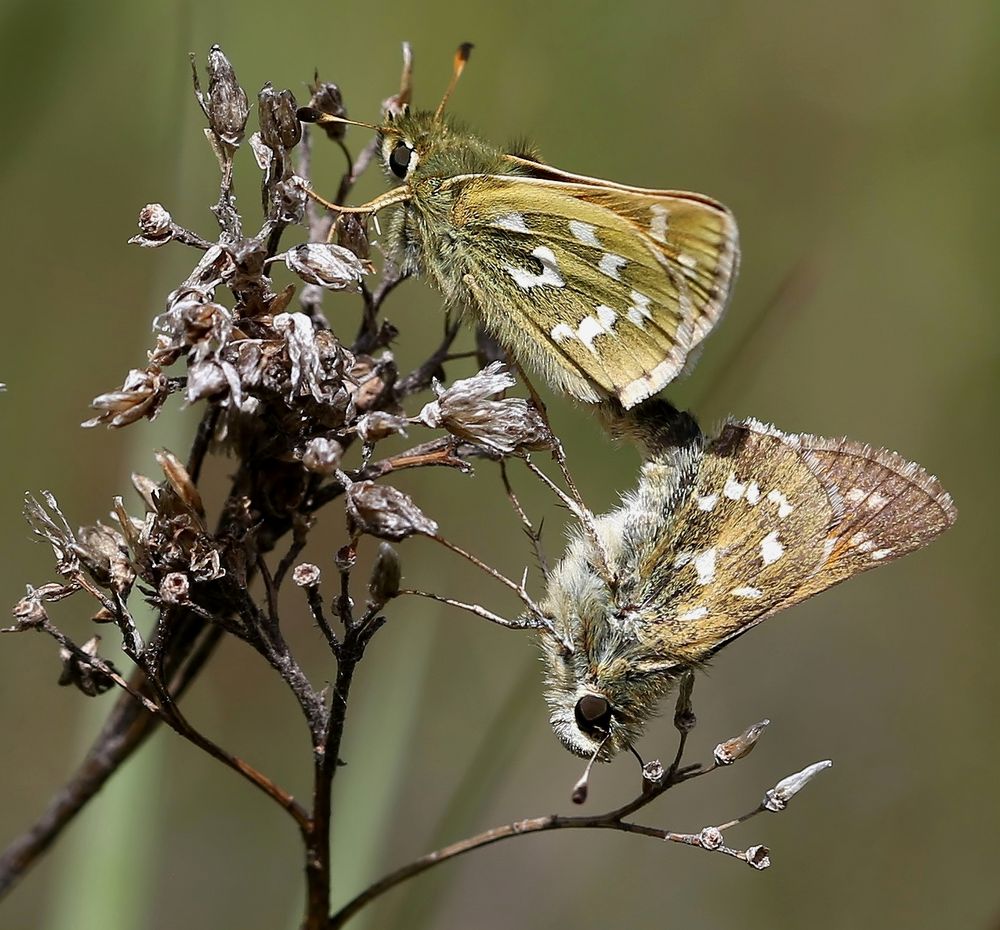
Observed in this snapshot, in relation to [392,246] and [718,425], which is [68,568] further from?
[718,425]

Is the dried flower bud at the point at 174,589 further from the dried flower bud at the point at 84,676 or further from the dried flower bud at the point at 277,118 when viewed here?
the dried flower bud at the point at 277,118

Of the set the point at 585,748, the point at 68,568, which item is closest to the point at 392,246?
the point at 68,568

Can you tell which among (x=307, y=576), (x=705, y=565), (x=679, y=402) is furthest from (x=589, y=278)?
(x=679, y=402)

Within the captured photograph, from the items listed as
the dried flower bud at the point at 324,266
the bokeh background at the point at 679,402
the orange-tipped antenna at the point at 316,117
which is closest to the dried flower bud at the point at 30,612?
the dried flower bud at the point at 324,266

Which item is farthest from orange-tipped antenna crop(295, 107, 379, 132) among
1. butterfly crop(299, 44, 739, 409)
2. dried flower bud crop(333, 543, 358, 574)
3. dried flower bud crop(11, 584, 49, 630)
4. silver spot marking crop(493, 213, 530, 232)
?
dried flower bud crop(11, 584, 49, 630)

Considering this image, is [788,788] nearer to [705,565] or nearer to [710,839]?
[710,839]

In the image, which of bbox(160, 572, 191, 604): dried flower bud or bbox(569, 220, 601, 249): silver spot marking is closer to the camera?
bbox(160, 572, 191, 604): dried flower bud

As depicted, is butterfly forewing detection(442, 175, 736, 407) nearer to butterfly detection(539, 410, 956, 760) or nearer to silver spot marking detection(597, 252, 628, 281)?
silver spot marking detection(597, 252, 628, 281)
